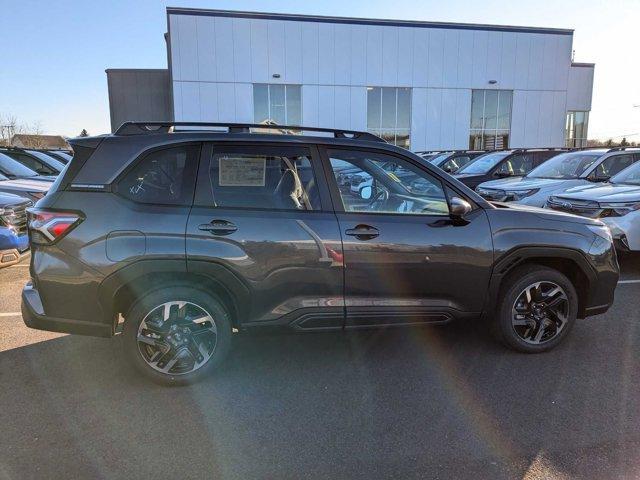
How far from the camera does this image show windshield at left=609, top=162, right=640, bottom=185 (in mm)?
7535

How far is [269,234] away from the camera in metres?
3.36

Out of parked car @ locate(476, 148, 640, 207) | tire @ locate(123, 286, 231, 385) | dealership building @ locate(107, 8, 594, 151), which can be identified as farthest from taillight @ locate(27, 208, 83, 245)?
dealership building @ locate(107, 8, 594, 151)

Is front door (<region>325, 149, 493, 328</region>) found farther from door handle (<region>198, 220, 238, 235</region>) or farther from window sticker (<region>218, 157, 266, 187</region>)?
door handle (<region>198, 220, 238, 235</region>)

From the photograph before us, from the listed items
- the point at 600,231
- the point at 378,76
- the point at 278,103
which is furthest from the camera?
the point at 378,76

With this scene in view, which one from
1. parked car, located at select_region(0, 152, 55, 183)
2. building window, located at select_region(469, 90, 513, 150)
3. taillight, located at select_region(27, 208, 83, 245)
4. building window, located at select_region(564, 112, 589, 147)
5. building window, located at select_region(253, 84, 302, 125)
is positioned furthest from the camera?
building window, located at select_region(564, 112, 589, 147)

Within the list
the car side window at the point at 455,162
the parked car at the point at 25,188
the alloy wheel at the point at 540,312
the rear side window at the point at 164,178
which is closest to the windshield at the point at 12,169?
the parked car at the point at 25,188

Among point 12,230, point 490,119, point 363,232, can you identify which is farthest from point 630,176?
point 490,119

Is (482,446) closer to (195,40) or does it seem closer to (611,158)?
(611,158)

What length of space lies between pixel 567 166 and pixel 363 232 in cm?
774

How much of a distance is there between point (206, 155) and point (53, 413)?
1.98 m

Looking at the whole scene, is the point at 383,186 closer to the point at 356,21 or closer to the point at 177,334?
the point at 177,334

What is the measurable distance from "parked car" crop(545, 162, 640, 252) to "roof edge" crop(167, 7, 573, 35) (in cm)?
2050

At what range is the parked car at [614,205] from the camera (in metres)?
6.29

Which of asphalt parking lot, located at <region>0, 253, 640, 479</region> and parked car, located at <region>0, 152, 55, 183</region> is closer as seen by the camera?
asphalt parking lot, located at <region>0, 253, 640, 479</region>
